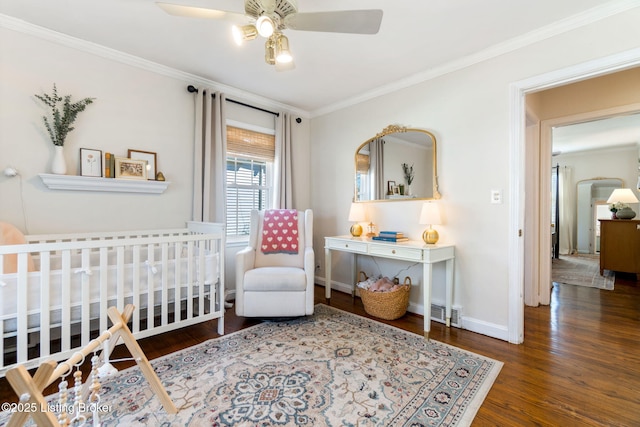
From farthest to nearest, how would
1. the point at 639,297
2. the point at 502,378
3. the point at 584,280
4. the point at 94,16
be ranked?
1. the point at 584,280
2. the point at 639,297
3. the point at 94,16
4. the point at 502,378

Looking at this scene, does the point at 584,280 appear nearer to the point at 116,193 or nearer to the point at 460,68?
the point at 460,68

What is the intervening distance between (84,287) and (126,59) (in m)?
1.99

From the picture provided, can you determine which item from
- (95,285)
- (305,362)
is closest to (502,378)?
(305,362)

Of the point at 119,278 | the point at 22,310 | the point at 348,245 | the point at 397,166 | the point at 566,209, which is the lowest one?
the point at 22,310

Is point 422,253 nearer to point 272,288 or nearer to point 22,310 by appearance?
point 272,288

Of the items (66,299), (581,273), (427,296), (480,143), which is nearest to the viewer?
(66,299)

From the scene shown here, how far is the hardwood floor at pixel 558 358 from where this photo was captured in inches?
58.4

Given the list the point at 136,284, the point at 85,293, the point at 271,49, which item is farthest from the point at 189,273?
the point at 271,49

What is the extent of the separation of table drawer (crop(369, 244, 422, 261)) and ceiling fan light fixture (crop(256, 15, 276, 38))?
1863 mm

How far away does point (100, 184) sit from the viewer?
2.43 m

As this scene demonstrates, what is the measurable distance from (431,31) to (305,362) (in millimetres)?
2557

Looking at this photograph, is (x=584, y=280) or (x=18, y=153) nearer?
(x=18, y=153)

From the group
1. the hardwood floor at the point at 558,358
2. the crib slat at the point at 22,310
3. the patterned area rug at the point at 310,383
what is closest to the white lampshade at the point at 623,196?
the hardwood floor at the point at 558,358

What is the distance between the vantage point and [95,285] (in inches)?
75.2
